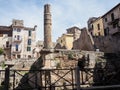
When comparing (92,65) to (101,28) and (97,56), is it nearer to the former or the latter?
(97,56)

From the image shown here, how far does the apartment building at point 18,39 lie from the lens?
150 ft

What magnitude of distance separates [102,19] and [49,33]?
21969mm

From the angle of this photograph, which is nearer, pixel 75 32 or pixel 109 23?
pixel 109 23

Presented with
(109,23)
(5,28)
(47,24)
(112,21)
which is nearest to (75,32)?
(109,23)

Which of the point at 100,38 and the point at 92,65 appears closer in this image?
the point at 92,65

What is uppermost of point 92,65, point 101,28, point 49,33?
point 101,28

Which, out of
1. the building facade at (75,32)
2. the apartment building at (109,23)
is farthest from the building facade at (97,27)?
the building facade at (75,32)

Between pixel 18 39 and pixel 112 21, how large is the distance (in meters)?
22.0

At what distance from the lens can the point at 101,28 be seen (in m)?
40.2

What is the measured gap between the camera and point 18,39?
46.9m

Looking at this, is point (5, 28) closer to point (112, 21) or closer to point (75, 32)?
point (75, 32)

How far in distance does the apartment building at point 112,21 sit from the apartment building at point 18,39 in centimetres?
1824

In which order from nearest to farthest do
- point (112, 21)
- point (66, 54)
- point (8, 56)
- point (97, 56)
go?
point (66, 54)
point (97, 56)
point (112, 21)
point (8, 56)

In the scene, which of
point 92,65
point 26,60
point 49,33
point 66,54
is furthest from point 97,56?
point 26,60
